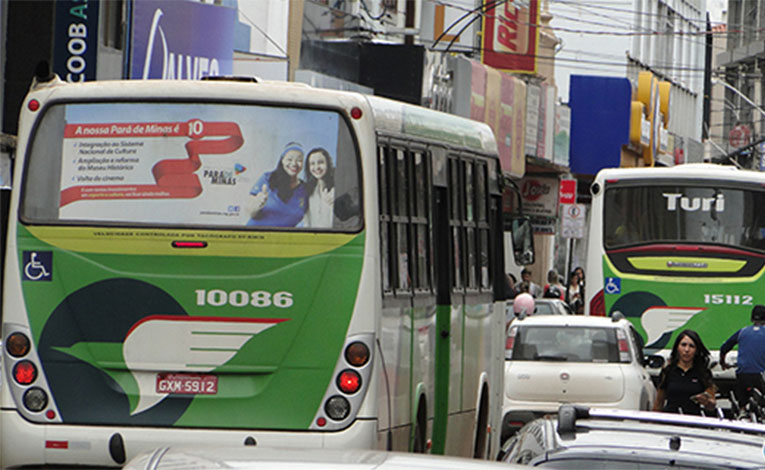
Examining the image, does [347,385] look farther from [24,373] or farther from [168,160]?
[24,373]

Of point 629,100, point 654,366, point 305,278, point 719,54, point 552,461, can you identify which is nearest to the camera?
point 552,461

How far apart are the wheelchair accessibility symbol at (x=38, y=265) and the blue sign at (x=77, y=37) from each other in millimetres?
11642

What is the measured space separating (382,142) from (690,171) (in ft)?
47.9

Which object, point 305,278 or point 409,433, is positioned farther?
point 409,433

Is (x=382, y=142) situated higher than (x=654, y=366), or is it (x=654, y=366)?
(x=382, y=142)

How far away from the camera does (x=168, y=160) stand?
10.3m

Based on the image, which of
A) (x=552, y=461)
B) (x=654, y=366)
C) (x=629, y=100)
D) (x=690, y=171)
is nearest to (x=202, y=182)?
(x=552, y=461)

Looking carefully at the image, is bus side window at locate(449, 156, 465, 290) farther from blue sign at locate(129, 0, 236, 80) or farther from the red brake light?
blue sign at locate(129, 0, 236, 80)

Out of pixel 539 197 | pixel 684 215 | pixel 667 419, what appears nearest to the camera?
pixel 667 419

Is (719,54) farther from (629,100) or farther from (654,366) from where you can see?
(654,366)

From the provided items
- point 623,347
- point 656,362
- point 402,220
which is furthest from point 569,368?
point 402,220

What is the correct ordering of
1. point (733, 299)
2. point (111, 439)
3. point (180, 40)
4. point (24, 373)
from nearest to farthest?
1. point (111, 439)
2. point (24, 373)
3. point (733, 299)
4. point (180, 40)

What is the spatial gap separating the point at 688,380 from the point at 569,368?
3.07 meters

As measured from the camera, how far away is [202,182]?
33.8 feet
